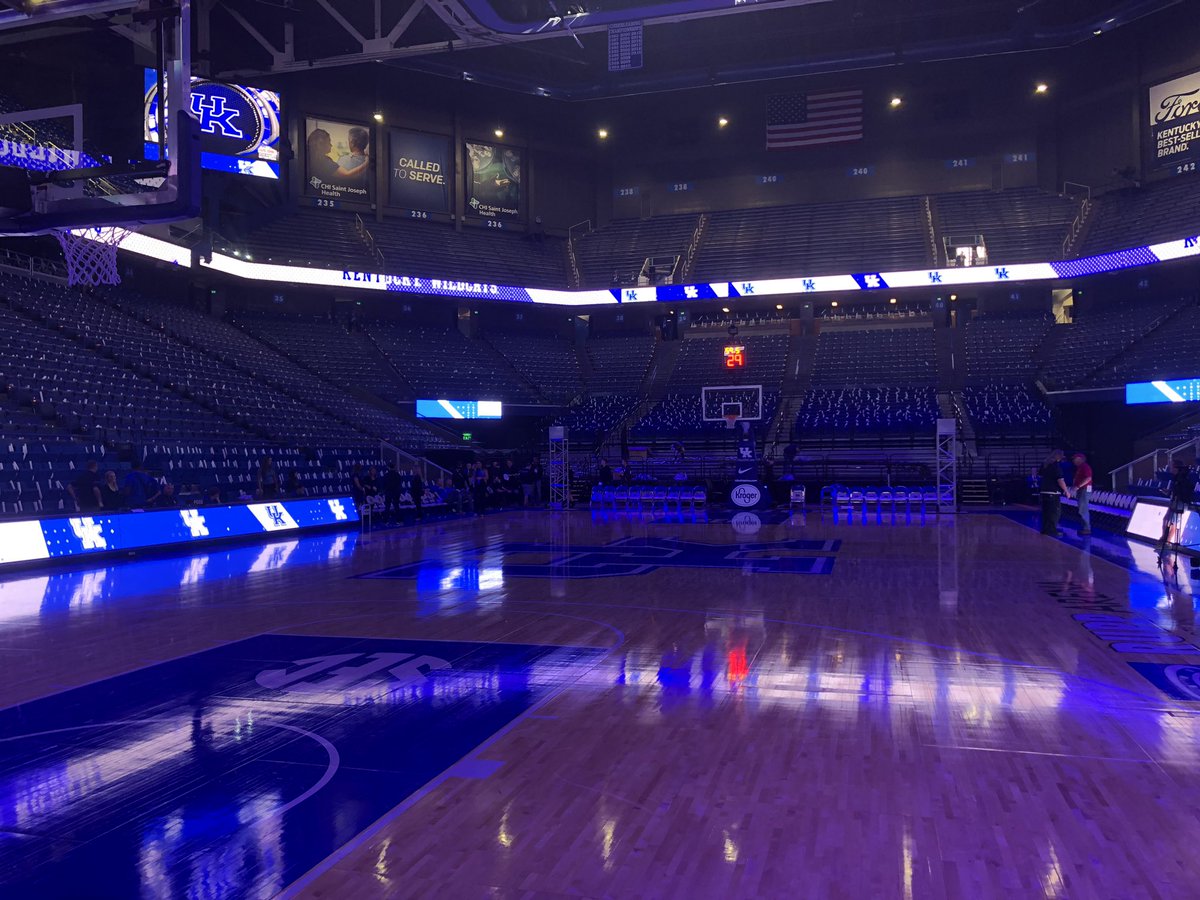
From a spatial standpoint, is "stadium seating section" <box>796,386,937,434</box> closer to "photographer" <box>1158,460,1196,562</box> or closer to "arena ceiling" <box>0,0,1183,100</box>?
"arena ceiling" <box>0,0,1183,100</box>

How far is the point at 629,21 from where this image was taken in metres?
22.3

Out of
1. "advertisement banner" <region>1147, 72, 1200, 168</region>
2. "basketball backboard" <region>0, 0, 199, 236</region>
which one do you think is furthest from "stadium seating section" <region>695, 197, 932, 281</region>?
"basketball backboard" <region>0, 0, 199, 236</region>

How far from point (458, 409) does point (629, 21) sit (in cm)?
1654

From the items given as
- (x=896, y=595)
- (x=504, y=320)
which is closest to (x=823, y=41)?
(x=504, y=320)

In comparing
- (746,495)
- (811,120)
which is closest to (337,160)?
(811,120)

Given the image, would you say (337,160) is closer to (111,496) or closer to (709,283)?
(709,283)

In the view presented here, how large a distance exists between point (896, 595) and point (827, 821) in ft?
24.4

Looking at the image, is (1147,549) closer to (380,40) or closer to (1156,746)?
(1156,746)

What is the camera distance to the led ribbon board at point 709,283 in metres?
32.2

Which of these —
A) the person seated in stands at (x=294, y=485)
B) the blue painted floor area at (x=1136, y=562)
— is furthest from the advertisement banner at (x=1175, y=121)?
the person seated in stands at (x=294, y=485)

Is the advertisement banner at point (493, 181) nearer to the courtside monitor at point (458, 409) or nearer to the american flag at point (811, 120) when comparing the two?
the courtside monitor at point (458, 409)

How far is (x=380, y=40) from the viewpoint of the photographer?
76.8 ft

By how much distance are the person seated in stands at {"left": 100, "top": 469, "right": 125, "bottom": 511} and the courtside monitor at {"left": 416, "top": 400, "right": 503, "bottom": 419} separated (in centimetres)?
1747

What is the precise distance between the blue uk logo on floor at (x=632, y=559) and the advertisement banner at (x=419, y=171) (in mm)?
25365
